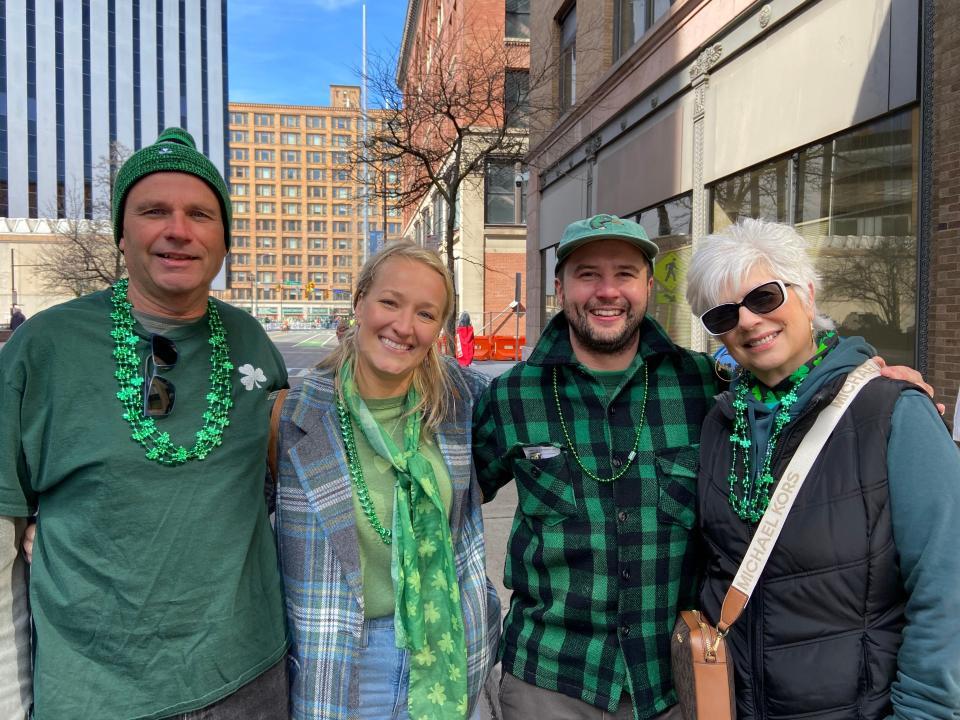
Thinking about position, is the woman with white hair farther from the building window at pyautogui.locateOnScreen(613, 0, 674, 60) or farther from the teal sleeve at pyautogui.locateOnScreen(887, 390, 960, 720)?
the building window at pyautogui.locateOnScreen(613, 0, 674, 60)

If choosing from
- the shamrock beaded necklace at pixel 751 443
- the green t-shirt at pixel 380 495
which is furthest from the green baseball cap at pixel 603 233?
the green t-shirt at pixel 380 495

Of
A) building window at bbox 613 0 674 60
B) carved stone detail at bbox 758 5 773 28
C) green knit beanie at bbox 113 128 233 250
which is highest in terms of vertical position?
building window at bbox 613 0 674 60

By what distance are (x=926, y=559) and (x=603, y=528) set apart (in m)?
0.88

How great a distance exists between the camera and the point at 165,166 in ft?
5.90

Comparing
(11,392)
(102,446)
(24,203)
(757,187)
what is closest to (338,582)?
(102,446)

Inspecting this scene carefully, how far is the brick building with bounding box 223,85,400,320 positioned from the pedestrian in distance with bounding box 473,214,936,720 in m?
105

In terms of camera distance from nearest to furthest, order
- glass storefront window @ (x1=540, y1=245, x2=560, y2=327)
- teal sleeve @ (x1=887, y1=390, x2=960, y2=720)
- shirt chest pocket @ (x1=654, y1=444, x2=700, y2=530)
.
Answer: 1. teal sleeve @ (x1=887, y1=390, x2=960, y2=720)
2. shirt chest pocket @ (x1=654, y1=444, x2=700, y2=530)
3. glass storefront window @ (x1=540, y1=245, x2=560, y2=327)

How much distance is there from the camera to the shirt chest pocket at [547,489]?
7.17ft

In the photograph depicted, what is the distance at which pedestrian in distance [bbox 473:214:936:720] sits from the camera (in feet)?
6.93

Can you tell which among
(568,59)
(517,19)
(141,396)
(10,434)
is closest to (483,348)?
(568,59)

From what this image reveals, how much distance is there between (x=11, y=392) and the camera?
1595 millimetres

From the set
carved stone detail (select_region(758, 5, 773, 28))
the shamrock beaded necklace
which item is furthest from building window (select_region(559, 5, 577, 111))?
the shamrock beaded necklace

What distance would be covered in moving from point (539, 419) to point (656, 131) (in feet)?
32.0

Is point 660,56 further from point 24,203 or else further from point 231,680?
point 24,203
